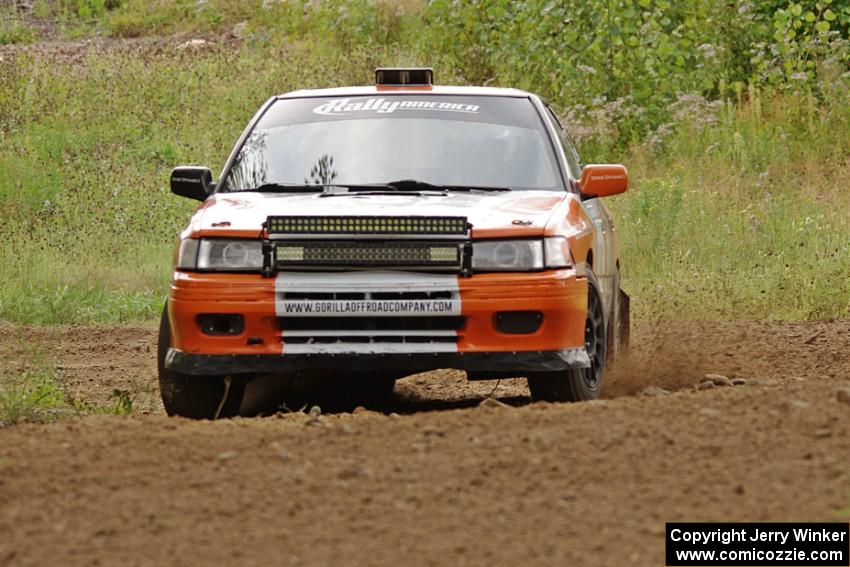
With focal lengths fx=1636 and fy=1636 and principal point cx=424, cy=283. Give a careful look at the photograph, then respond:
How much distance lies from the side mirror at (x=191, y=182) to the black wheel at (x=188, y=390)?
852 mm

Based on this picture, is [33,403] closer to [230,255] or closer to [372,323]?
[230,255]

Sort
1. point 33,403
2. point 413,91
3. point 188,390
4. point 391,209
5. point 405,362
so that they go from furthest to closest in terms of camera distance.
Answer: point 413,91, point 33,403, point 188,390, point 391,209, point 405,362

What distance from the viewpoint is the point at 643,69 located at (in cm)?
1891

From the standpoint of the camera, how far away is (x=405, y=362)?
7.26m

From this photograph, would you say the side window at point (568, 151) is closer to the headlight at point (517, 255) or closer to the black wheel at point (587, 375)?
the black wheel at point (587, 375)

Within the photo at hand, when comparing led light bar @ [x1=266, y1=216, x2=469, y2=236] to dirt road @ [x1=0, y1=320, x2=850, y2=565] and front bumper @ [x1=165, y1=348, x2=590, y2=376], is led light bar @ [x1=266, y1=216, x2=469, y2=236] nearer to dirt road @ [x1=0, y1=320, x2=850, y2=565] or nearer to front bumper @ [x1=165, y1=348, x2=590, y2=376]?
front bumper @ [x1=165, y1=348, x2=590, y2=376]

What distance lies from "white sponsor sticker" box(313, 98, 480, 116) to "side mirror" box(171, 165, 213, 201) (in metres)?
0.73

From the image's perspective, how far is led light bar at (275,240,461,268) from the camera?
23.5ft

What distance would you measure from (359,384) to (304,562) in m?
5.55

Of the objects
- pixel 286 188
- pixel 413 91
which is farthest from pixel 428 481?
pixel 413 91

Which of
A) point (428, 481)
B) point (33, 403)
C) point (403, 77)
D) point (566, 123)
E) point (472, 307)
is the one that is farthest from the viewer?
point (566, 123)

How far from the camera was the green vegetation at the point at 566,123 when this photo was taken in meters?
14.2

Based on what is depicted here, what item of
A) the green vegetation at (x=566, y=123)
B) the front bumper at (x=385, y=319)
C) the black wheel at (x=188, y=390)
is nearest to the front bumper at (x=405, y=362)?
the front bumper at (x=385, y=319)

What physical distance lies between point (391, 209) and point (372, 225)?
0.19 m
